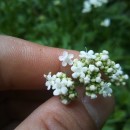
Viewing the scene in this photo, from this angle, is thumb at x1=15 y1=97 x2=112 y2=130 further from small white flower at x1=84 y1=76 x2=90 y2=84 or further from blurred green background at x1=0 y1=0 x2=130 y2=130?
blurred green background at x1=0 y1=0 x2=130 y2=130

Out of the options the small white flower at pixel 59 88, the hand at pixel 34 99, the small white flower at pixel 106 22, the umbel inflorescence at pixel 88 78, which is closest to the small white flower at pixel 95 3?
the small white flower at pixel 106 22

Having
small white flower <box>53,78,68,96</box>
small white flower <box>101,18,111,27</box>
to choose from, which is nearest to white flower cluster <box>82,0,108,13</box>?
small white flower <box>101,18,111,27</box>

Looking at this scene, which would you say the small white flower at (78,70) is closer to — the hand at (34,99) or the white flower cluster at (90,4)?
the hand at (34,99)

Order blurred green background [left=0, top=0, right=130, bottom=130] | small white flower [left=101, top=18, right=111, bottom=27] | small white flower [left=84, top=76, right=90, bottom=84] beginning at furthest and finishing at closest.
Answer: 1. small white flower [left=101, top=18, right=111, bottom=27]
2. blurred green background [left=0, top=0, right=130, bottom=130]
3. small white flower [left=84, top=76, right=90, bottom=84]

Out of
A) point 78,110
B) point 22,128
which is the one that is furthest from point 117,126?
point 22,128

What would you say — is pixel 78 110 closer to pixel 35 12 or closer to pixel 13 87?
pixel 13 87
